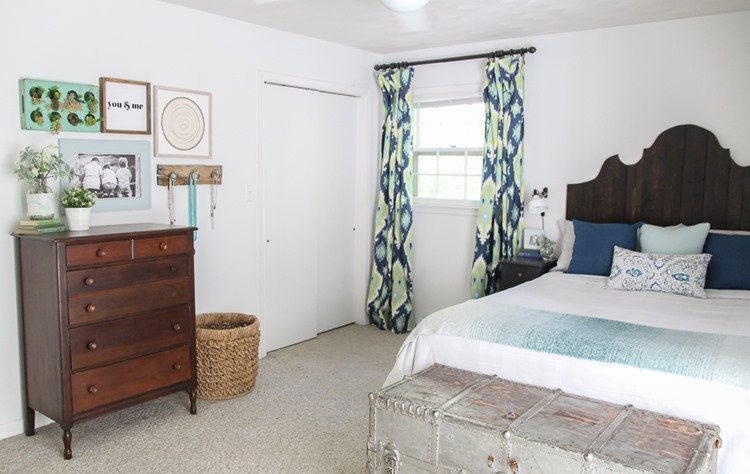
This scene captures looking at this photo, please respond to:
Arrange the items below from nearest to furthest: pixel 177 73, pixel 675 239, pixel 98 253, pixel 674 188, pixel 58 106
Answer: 1. pixel 98 253
2. pixel 58 106
3. pixel 675 239
4. pixel 177 73
5. pixel 674 188

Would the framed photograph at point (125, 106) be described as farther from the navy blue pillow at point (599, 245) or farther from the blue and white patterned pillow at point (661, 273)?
the blue and white patterned pillow at point (661, 273)

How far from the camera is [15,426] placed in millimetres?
3277

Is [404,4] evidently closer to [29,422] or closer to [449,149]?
[449,149]

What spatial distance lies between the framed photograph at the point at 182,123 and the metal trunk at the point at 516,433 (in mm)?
2270

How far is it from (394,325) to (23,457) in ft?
9.78

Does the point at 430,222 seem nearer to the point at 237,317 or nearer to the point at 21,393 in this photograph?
the point at 237,317

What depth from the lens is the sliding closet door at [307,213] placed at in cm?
467

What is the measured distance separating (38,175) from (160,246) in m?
0.69

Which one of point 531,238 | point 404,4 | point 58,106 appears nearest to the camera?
point 404,4

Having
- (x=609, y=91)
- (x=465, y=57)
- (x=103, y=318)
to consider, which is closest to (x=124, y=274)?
(x=103, y=318)

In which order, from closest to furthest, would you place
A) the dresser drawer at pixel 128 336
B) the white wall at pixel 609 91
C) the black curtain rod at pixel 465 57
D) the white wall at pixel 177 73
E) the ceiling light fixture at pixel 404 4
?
the ceiling light fixture at pixel 404 4 < the dresser drawer at pixel 128 336 < the white wall at pixel 177 73 < the white wall at pixel 609 91 < the black curtain rod at pixel 465 57

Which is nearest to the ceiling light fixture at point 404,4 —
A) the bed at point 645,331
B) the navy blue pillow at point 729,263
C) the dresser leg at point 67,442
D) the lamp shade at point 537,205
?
the bed at point 645,331

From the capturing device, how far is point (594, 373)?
2.44m

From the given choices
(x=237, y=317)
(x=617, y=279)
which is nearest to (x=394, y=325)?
(x=237, y=317)
